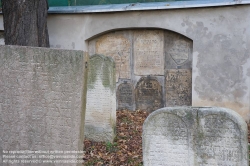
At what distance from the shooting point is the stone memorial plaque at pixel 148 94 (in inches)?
325

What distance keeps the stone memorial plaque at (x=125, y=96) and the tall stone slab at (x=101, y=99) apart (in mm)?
2420

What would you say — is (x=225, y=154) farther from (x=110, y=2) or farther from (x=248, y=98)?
(x=110, y=2)

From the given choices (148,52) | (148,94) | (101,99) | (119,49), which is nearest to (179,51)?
(148,52)

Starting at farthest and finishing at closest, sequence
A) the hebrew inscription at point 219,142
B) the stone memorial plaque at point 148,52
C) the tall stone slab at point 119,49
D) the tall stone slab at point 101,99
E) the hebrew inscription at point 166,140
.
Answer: the tall stone slab at point 119,49 → the stone memorial plaque at point 148,52 → the tall stone slab at point 101,99 → the hebrew inscription at point 166,140 → the hebrew inscription at point 219,142

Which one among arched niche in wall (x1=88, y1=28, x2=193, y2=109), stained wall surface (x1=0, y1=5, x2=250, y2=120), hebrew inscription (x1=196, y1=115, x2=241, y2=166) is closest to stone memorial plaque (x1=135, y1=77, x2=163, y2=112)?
arched niche in wall (x1=88, y1=28, x2=193, y2=109)

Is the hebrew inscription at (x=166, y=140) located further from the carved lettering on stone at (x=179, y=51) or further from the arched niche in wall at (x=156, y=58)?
the carved lettering on stone at (x=179, y=51)

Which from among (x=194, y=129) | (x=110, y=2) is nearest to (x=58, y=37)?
(x=110, y=2)

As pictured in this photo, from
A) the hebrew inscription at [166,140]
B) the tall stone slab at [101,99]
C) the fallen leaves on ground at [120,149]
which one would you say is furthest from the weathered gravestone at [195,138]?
the tall stone slab at [101,99]

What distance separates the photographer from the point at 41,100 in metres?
3.81

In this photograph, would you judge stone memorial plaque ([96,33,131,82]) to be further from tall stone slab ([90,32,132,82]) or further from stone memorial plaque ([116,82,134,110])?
stone memorial plaque ([116,82,134,110])

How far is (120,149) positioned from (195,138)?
2.37 m

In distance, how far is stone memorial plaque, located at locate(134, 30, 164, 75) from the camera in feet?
26.7

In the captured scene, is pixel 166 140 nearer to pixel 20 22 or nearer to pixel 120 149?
pixel 120 149

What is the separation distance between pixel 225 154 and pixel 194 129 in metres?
0.41
